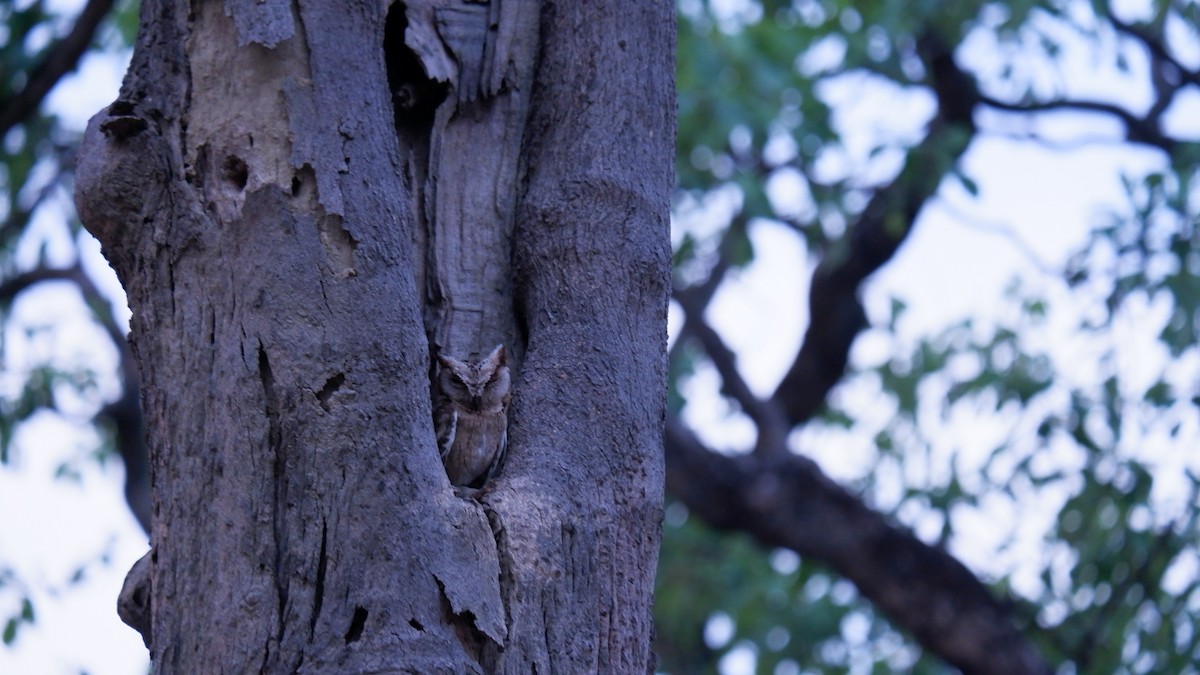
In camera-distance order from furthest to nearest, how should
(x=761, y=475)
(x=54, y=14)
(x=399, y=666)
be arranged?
(x=761, y=475)
(x=54, y=14)
(x=399, y=666)

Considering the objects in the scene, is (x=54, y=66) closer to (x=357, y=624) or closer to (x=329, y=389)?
(x=329, y=389)

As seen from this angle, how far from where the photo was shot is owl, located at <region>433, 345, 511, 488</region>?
2455 millimetres

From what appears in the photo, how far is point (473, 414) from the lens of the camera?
8.11ft

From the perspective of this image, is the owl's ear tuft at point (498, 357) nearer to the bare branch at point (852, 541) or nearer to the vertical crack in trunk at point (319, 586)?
the vertical crack in trunk at point (319, 586)

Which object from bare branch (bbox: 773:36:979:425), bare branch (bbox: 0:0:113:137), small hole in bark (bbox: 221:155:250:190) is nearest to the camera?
small hole in bark (bbox: 221:155:250:190)

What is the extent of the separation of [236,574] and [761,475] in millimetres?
4329

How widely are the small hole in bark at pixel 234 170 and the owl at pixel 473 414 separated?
0.51 m

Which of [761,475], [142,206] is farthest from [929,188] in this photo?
[142,206]

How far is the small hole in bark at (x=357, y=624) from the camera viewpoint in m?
1.95

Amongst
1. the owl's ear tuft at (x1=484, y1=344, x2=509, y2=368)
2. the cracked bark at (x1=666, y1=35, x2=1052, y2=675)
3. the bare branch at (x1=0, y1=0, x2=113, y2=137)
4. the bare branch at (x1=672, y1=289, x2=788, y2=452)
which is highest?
the bare branch at (x1=0, y1=0, x2=113, y2=137)

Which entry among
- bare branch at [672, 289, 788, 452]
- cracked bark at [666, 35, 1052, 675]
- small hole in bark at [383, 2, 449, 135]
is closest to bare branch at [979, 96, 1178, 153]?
cracked bark at [666, 35, 1052, 675]

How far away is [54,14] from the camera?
5.59 meters

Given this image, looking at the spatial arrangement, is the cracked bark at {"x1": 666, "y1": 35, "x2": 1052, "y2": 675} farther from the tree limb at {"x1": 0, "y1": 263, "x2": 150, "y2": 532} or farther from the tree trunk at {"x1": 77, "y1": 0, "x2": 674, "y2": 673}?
the tree trunk at {"x1": 77, "y1": 0, "x2": 674, "y2": 673}

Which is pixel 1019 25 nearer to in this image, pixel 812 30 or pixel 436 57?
pixel 812 30
